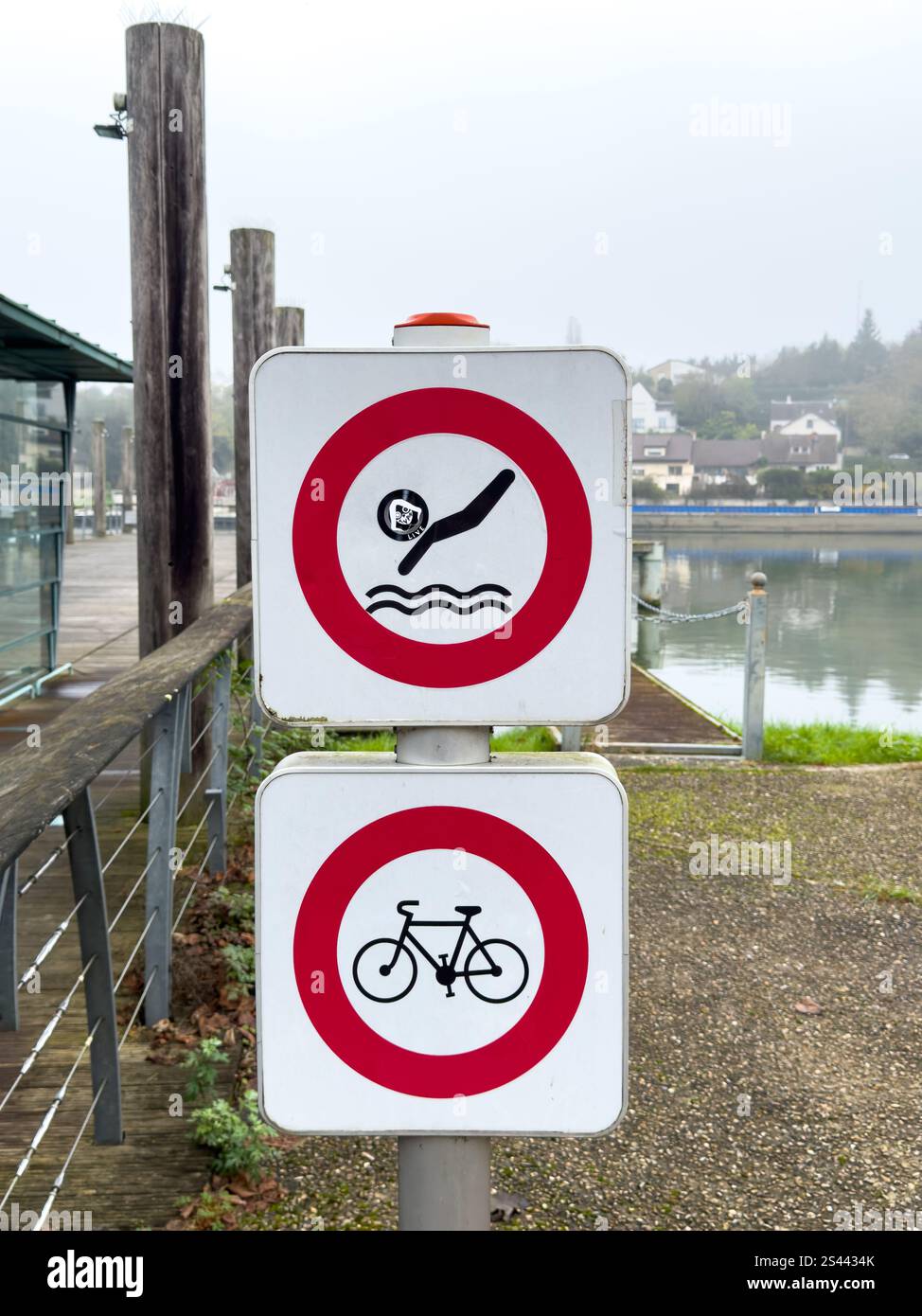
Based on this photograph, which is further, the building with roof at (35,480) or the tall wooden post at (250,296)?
the tall wooden post at (250,296)

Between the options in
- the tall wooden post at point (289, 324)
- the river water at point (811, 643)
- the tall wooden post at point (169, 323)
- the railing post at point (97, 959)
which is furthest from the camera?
the river water at point (811, 643)

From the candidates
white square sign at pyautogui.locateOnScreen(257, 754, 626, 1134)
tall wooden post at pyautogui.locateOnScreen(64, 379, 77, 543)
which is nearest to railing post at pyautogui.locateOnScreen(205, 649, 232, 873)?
white square sign at pyautogui.locateOnScreen(257, 754, 626, 1134)

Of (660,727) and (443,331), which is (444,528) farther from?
(660,727)

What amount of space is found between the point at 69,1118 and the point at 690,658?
18.4 meters

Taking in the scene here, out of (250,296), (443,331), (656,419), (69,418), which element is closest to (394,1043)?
(443,331)

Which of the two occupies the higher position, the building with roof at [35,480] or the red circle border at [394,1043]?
the building with roof at [35,480]

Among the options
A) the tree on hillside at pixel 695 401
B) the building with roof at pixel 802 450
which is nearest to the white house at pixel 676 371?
the tree on hillside at pixel 695 401

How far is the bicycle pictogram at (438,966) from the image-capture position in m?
1.29

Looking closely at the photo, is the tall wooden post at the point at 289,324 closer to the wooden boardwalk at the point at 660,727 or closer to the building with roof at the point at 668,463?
the wooden boardwalk at the point at 660,727

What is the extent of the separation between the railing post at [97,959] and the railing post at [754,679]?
20.8ft

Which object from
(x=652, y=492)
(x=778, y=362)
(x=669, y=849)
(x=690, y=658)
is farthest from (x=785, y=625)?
(x=778, y=362)

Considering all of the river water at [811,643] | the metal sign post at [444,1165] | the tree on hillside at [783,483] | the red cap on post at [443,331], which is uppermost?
the tree on hillside at [783,483]

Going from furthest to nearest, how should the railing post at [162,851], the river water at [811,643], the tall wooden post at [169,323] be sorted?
1. the river water at [811,643]
2. the tall wooden post at [169,323]
3. the railing post at [162,851]

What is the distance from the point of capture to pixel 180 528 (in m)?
5.89
